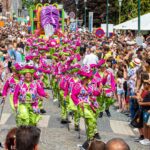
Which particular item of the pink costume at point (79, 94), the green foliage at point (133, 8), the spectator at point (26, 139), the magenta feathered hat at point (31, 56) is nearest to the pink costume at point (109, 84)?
the pink costume at point (79, 94)

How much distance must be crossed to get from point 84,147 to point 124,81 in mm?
9903

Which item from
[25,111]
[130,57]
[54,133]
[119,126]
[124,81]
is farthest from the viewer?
[130,57]

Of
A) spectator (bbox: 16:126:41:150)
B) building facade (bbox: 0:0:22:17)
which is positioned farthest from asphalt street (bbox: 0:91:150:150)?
building facade (bbox: 0:0:22:17)

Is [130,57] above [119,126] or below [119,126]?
above

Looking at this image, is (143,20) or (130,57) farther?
(143,20)

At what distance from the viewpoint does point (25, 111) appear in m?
11.8

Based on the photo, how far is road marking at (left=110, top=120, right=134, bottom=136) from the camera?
13602 millimetres

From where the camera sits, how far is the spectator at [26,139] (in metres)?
4.84

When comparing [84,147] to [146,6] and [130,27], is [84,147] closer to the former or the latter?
[130,27]

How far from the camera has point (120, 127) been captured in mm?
14273

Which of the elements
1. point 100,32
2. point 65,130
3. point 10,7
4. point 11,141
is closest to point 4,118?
point 65,130

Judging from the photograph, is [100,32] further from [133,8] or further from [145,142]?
[133,8]

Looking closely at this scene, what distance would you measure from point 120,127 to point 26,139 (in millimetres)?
9580

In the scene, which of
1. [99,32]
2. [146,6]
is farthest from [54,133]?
[146,6]
